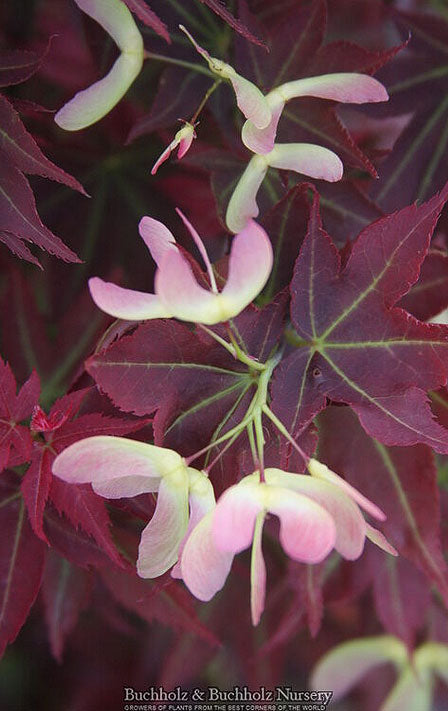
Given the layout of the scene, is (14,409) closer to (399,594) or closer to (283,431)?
(283,431)

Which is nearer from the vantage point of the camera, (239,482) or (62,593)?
(239,482)

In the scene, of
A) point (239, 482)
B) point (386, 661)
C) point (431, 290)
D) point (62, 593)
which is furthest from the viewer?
point (386, 661)

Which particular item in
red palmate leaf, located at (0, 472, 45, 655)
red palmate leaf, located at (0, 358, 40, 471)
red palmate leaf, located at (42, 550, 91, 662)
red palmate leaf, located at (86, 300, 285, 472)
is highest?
red palmate leaf, located at (86, 300, 285, 472)

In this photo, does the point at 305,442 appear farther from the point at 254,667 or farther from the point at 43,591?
the point at 254,667

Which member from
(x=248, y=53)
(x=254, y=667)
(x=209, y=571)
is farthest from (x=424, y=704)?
(x=248, y=53)

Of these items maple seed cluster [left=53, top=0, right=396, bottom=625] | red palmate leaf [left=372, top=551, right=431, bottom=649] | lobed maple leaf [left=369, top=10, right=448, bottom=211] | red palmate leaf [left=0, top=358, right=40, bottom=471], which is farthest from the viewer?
red palmate leaf [left=372, top=551, right=431, bottom=649]

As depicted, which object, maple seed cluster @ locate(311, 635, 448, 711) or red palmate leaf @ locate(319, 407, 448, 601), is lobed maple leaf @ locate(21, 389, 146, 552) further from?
maple seed cluster @ locate(311, 635, 448, 711)

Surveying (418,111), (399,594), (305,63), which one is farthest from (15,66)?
(399,594)

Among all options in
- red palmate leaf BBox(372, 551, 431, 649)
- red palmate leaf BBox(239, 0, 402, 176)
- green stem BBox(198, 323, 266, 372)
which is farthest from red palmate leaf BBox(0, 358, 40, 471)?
red palmate leaf BBox(372, 551, 431, 649)
